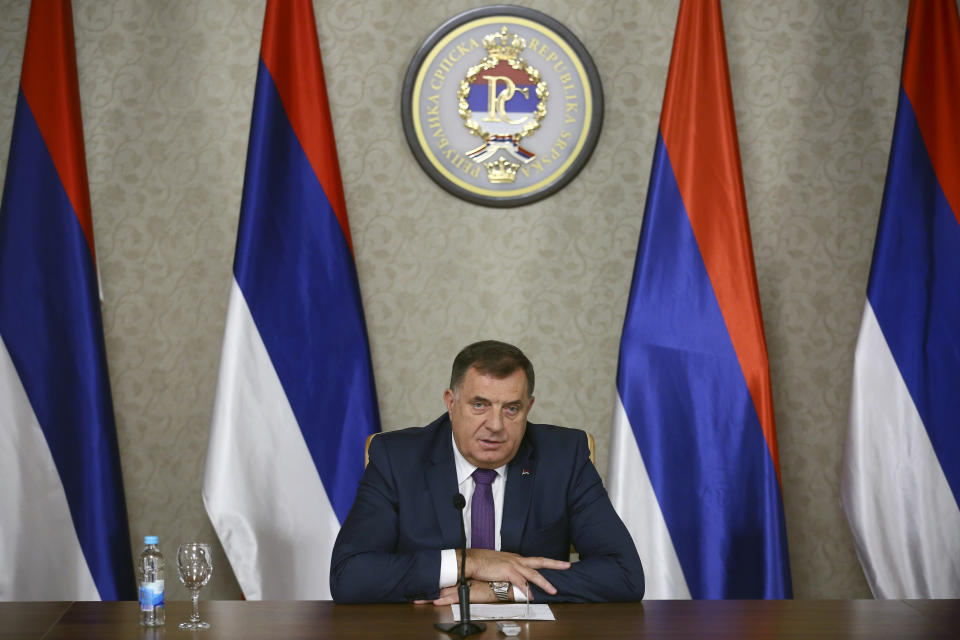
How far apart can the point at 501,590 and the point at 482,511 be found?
0.41 metres

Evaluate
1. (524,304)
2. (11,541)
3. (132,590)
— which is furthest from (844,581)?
(11,541)

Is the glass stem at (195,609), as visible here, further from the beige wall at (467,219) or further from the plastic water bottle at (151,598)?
the beige wall at (467,219)

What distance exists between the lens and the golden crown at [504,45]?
3.79 metres

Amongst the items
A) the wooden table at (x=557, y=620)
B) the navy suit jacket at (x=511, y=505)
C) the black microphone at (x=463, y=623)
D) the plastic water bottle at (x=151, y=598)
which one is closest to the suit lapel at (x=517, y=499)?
the navy suit jacket at (x=511, y=505)

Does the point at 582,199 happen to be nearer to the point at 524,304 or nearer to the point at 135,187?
the point at 524,304

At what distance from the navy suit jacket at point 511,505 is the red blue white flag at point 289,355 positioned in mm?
835

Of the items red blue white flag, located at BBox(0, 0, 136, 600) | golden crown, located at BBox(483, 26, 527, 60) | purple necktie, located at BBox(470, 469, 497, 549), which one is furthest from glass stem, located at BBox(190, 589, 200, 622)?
golden crown, located at BBox(483, 26, 527, 60)

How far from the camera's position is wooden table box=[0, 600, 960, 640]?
183cm

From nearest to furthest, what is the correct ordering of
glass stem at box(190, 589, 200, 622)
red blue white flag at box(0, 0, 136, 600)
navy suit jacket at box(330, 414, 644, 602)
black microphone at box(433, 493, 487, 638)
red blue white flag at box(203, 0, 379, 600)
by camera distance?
1. black microphone at box(433, 493, 487, 638)
2. glass stem at box(190, 589, 200, 622)
3. navy suit jacket at box(330, 414, 644, 602)
4. red blue white flag at box(0, 0, 136, 600)
5. red blue white flag at box(203, 0, 379, 600)

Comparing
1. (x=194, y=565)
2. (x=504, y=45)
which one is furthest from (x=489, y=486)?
(x=504, y=45)

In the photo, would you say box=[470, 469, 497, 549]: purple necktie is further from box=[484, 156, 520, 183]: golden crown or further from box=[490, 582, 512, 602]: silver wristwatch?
box=[484, 156, 520, 183]: golden crown

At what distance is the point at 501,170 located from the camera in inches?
150

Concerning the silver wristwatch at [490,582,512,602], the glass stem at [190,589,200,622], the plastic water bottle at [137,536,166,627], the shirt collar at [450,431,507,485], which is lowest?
the silver wristwatch at [490,582,512,602]

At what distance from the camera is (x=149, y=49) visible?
12.5 ft
